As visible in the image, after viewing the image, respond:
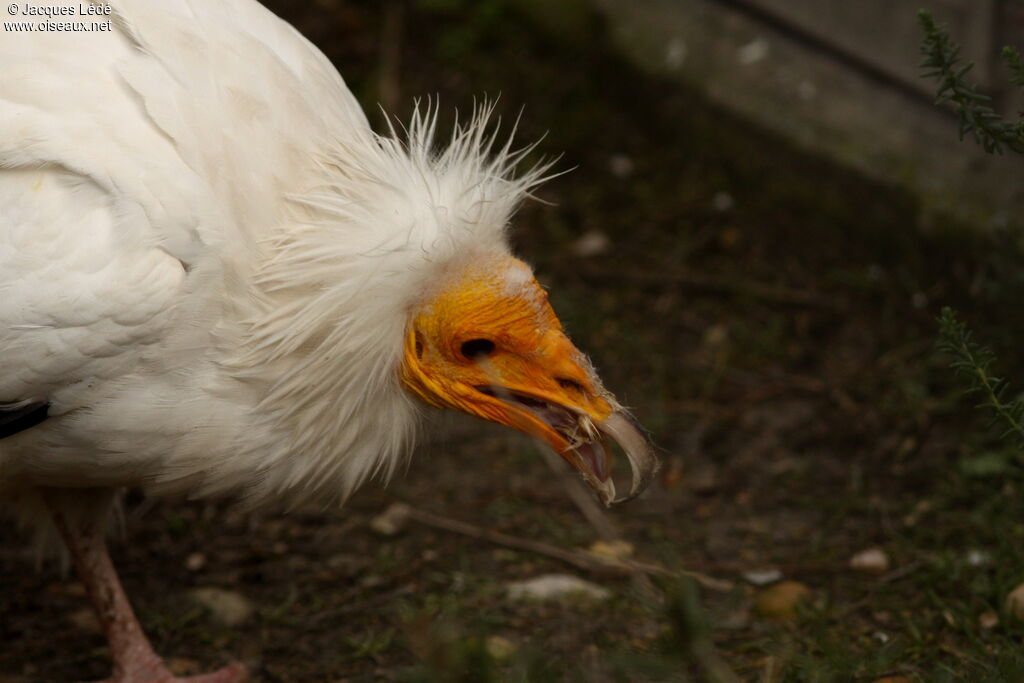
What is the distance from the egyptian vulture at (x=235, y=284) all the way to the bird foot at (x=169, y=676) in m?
0.65

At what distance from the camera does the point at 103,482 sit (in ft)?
9.61

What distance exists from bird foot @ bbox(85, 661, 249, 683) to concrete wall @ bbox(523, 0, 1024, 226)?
3.12m

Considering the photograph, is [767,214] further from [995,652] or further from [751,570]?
[995,652]

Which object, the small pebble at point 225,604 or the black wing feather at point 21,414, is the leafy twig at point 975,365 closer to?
the black wing feather at point 21,414

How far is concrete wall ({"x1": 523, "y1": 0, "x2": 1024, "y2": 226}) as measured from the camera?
4523mm

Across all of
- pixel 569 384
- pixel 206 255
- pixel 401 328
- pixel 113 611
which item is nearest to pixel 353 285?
pixel 401 328

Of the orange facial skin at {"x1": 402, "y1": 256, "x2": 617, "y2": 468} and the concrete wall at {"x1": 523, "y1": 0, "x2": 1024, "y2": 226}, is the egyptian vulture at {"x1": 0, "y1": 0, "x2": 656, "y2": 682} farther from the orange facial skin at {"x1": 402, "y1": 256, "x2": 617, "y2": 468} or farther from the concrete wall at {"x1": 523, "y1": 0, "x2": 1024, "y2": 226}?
the concrete wall at {"x1": 523, "y1": 0, "x2": 1024, "y2": 226}

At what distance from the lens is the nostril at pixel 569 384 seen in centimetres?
285

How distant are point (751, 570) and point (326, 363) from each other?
172 cm

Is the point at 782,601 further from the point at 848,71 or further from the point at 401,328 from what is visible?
the point at 848,71

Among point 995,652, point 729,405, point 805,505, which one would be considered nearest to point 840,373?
point 729,405

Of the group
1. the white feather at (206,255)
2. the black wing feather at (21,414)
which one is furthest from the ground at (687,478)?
the black wing feather at (21,414)

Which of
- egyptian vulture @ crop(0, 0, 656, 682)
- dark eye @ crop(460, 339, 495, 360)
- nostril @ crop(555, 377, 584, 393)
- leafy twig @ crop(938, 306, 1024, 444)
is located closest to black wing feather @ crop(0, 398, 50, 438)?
egyptian vulture @ crop(0, 0, 656, 682)

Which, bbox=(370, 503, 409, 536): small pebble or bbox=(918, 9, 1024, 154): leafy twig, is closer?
bbox=(918, 9, 1024, 154): leafy twig
